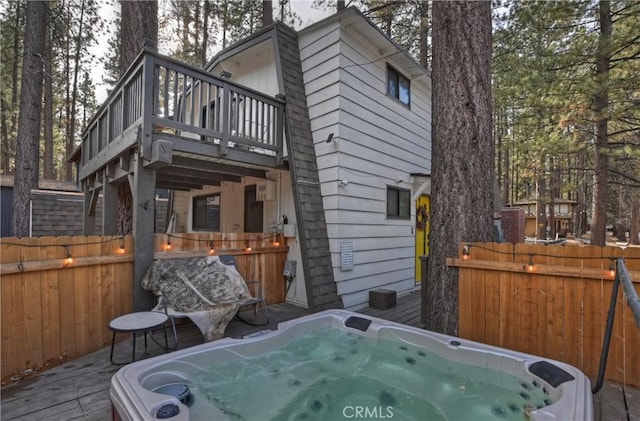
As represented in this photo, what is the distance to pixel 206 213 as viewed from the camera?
775 cm

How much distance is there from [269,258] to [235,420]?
121 inches

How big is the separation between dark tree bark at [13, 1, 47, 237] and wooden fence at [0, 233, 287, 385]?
4514 mm

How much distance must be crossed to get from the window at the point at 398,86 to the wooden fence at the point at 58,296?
216 inches

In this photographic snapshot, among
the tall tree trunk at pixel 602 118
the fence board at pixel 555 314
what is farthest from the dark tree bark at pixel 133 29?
the tall tree trunk at pixel 602 118

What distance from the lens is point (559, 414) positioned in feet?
6.35

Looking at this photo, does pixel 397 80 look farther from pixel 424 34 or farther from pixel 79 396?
pixel 79 396

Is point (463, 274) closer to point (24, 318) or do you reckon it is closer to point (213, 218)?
point (24, 318)

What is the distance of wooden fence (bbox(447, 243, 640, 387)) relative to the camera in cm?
273

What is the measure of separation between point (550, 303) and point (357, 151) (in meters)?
3.49

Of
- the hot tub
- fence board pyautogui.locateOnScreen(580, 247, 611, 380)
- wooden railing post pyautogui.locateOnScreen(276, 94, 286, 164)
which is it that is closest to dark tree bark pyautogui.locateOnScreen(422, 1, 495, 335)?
the hot tub

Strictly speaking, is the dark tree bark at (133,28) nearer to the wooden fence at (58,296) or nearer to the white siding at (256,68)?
the white siding at (256,68)

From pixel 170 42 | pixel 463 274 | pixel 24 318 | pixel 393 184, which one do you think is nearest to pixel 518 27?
pixel 393 184

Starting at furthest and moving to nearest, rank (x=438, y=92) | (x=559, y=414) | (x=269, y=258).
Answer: (x=269, y=258)
(x=438, y=92)
(x=559, y=414)
